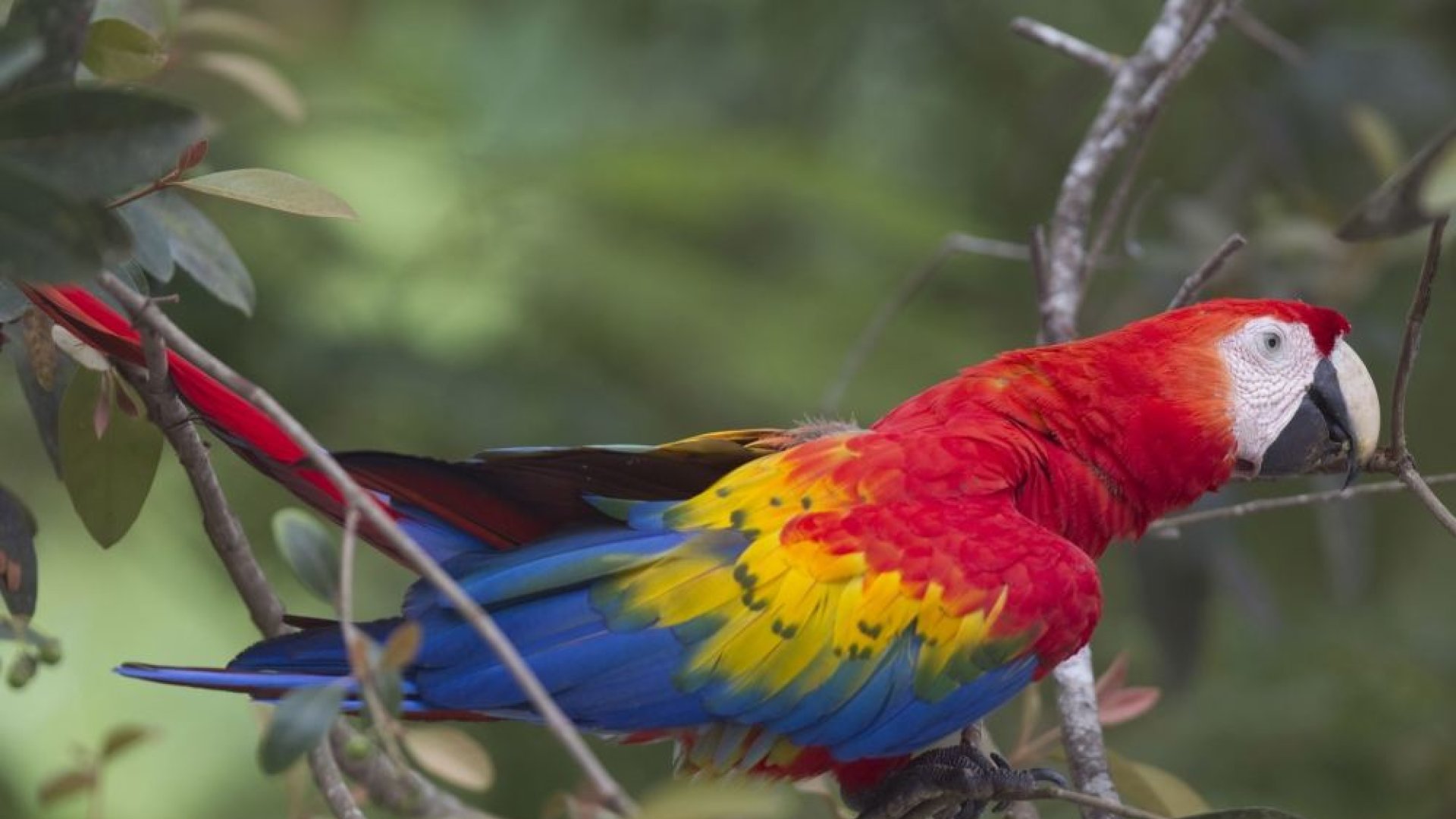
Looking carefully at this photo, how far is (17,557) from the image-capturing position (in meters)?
1.07

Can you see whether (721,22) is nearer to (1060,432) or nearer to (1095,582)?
(1060,432)

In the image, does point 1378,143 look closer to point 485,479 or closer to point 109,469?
point 485,479

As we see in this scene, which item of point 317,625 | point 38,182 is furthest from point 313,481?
point 38,182

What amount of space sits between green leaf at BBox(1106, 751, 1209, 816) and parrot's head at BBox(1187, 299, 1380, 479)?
0.30 meters

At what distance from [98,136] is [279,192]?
219mm


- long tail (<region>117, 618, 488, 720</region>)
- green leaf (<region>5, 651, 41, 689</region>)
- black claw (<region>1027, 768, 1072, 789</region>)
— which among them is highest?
green leaf (<region>5, 651, 41, 689</region>)

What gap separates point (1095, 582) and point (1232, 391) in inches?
10.8

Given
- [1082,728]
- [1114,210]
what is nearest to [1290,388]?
[1114,210]

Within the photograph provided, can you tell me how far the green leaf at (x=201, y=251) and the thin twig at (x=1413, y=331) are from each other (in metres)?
0.84

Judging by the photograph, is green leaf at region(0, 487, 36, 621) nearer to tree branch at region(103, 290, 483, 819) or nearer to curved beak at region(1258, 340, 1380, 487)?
tree branch at region(103, 290, 483, 819)

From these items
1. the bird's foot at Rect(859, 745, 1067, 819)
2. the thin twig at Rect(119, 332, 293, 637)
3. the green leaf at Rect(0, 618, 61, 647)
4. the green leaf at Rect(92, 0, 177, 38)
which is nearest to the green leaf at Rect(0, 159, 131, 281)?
the thin twig at Rect(119, 332, 293, 637)

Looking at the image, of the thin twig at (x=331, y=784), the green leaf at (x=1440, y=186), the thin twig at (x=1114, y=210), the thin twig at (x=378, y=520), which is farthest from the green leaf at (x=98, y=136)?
the thin twig at (x=1114, y=210)

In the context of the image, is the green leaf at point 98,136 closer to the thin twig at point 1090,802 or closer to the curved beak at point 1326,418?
the thin twig at point 1090,802

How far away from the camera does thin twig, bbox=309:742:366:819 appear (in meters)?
1.18
